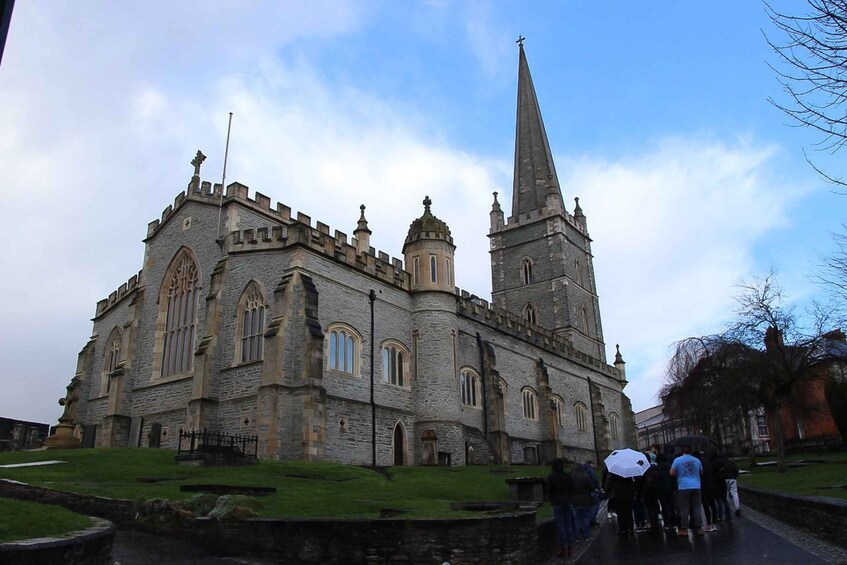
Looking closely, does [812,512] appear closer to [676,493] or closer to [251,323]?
[676,493]

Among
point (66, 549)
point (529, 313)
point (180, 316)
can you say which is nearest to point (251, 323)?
point (180, 316)

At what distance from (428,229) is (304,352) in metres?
11.5

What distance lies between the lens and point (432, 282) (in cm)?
3372

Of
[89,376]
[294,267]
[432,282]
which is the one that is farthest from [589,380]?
[89,376]

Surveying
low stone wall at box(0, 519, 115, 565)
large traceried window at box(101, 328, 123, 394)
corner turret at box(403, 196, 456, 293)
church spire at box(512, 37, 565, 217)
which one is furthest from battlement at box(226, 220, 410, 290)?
church spire at box(512, 37, 565, 217)

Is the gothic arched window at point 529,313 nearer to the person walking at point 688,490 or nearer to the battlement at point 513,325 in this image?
the battlement at point 513,325

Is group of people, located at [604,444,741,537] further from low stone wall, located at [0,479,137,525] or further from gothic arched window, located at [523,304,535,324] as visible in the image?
gothic arched window, located at [523,304,535,324]

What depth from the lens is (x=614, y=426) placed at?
5366 centimetres

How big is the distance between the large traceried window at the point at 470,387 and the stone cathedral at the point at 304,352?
0.11 metres

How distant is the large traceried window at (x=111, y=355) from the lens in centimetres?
3581

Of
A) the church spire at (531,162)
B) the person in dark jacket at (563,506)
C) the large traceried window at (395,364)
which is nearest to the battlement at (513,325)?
the large traceried window at (395,364)

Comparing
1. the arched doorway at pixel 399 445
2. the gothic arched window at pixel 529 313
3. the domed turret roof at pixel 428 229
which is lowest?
the arched doorway at pixel 399 445

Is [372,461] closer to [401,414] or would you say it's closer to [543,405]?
[401,414]

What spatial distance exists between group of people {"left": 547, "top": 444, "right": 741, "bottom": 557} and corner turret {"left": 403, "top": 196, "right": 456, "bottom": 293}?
19.2 m
